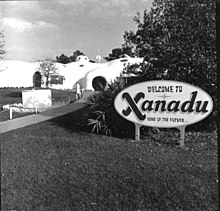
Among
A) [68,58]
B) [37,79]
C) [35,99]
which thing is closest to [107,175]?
[35,99]

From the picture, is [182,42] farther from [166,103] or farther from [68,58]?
[68,58]

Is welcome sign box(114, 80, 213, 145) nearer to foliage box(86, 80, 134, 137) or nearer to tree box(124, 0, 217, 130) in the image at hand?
foliage box(86, 80, 134, 137)

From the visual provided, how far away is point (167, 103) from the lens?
5.72 metres

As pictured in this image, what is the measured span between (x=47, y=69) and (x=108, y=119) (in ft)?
88.3

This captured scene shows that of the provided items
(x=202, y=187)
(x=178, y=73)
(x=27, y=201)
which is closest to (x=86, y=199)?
(x=27, y=201)

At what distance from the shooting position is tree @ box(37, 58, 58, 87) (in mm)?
31866

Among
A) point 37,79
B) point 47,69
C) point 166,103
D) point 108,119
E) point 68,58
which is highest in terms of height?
point 68,58

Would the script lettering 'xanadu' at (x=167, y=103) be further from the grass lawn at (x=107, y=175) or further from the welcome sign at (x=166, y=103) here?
the grass lawn at (x=107, y=175)

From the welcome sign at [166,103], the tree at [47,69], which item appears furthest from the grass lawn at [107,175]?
the tree at [47,69]

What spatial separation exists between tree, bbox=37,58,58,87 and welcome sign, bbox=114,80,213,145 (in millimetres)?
26726

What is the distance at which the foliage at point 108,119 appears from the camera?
6.64 metres

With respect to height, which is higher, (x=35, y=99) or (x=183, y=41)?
(x=183, y=41)

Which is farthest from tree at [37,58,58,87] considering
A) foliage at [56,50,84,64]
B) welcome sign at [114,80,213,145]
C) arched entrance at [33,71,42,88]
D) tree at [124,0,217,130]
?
welcome sign at [114,80,213,145]

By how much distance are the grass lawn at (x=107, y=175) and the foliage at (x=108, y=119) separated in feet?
1.88
